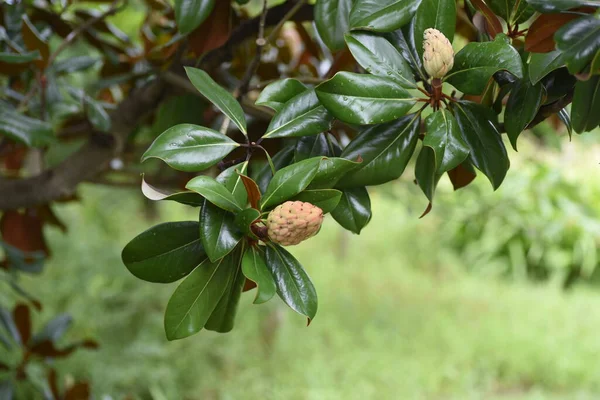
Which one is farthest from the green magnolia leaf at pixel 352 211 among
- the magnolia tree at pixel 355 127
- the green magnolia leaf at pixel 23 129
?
the green magnolia leaf at pixel 23 129

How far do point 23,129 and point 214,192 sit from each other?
0.31 m

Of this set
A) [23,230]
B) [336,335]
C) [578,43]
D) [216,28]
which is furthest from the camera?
[336,335]

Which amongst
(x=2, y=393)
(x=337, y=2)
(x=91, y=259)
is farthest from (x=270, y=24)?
(x=91, y=259)

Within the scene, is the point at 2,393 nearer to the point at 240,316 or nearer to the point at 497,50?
the point at 497,50

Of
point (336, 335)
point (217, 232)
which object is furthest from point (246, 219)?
point (336, 335)

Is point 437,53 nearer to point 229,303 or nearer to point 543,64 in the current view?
point 543,64

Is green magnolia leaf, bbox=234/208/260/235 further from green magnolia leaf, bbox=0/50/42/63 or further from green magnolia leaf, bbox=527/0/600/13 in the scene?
green magnolia leaf, bbox=0/50/42/63

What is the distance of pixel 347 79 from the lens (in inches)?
12.9

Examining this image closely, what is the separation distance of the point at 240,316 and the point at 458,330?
40.8 inches

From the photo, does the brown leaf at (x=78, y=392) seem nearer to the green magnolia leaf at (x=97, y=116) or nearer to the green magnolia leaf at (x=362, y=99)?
the green magnolia leaf at (x=97, y=116)

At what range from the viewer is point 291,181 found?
308mm

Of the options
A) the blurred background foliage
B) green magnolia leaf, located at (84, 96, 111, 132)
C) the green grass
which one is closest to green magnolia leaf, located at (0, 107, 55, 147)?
green magnolia leaf, located at (84, 96, 111, 132)

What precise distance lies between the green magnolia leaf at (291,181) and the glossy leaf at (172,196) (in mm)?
38

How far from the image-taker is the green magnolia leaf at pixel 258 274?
0.30 m
